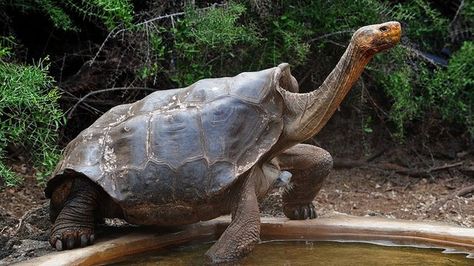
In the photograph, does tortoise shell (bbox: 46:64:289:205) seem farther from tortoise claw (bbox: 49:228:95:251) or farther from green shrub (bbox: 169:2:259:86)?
green shrub (bbox: 169:2:259:86)

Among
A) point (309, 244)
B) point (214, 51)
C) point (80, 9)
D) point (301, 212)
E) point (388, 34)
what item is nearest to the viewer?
point (388, 34)

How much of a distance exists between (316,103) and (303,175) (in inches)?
26.7

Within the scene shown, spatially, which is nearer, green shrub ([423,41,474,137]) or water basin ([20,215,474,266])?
water basin ([20,215,474,266])

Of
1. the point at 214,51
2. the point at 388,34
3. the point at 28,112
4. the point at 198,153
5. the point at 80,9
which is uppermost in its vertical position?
the point at 80,9

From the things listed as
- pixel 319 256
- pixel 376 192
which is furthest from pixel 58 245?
pixel 376 192

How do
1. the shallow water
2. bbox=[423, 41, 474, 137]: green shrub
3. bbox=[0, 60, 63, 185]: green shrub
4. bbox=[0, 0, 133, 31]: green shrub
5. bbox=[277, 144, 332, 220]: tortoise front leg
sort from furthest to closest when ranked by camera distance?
bbox=[423, 41, 474, 137]: green shrub < bbox=[0, 0, 133, 31]: green shrub < bbox=[277, 144, 332, 220]: tortoise front leg < bbox=[0, 60, 63, 185]: green shrub < the shallow water

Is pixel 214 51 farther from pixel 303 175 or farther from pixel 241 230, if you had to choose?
pixel 241 230

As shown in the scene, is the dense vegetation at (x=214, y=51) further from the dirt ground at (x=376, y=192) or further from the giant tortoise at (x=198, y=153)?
the giant tortoise at (x=198, y=153)

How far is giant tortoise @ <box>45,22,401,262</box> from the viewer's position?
393cm

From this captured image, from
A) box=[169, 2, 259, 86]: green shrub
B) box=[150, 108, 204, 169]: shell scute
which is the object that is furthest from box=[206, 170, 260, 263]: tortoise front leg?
box=[169, 2, 259, 86]: green shrub

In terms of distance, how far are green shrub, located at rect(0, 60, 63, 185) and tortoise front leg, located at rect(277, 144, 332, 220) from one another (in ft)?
4.85

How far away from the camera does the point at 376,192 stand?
258 inches

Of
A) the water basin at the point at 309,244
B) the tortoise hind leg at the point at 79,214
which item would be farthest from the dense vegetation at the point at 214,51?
the water basin at the point at 309,244

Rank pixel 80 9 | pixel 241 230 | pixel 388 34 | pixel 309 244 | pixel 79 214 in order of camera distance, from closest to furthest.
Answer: pixel 388 34 → pixel 241 230 → pixel 79 214 → pixel 309 244 → pixel 80 9
